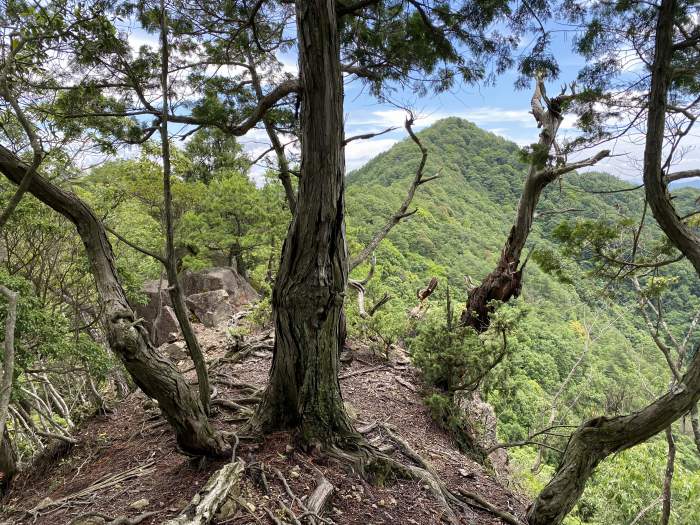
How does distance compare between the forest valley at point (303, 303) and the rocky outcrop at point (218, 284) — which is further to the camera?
the rocky outcrop at point (218, 284)

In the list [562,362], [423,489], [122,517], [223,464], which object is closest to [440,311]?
[423,489]

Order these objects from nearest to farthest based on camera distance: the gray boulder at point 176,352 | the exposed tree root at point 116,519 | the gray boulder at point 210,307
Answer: the exposed tree root at point 116,519 → the gray boulder at point 176,352 → the gray boulder at point 210,307

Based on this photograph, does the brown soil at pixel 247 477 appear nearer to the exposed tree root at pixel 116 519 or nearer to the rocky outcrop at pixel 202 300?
the exposed tree root at pixel 116 519

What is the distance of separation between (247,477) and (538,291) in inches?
1391

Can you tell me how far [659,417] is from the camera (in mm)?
3266

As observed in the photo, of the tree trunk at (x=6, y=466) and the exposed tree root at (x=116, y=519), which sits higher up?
the exposed tree root at (x=116, y=519)

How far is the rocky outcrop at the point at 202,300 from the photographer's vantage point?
10852 millimetres

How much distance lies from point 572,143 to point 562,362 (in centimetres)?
2318

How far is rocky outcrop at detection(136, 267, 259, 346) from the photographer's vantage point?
427 inches

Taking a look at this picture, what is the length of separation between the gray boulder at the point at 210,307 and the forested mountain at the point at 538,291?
3.89 metres

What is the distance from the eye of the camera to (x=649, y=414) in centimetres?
330

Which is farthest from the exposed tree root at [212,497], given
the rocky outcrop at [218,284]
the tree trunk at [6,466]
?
the rocky outcrop at [218,284]

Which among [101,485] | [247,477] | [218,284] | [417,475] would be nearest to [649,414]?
[417,475]

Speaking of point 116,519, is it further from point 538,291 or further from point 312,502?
point 538,291
